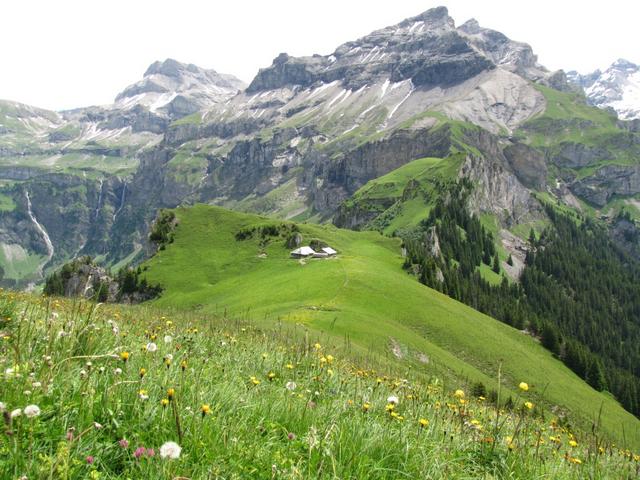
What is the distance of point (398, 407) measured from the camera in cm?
814

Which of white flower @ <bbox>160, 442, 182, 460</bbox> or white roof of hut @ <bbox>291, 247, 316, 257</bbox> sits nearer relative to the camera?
white flower @ <bbox>160, 442, 182, 460</bbox>

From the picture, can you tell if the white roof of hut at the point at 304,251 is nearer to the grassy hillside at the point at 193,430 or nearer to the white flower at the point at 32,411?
the grassy hillside at the point at 193,430

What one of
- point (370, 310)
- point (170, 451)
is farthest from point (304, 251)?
point (170, 451)

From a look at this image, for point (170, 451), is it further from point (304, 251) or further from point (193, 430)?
point (304, 251)

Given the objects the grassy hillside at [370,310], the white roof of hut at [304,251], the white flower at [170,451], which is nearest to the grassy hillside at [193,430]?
the white flower at [170,451]

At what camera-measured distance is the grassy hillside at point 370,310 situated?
175ft

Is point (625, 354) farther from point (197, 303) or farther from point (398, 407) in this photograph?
point (398, 407)

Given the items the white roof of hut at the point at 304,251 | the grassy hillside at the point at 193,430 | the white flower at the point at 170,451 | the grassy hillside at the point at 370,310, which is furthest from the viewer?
the white roof of hut at the point at 304,251

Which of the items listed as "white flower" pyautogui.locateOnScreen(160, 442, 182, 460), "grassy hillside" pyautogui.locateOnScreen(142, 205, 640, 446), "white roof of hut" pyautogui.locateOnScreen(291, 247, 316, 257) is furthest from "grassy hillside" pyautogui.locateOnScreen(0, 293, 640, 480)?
"white roof of hut" pyautogui.locateOnScreen(291, 247, 316, 257)

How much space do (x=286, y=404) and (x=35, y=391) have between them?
309 cm

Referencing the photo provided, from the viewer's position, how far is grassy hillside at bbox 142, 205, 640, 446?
175 ft

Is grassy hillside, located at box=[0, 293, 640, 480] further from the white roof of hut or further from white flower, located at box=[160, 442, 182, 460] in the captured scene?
the white roof of hut

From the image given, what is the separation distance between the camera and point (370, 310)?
66.9 meters

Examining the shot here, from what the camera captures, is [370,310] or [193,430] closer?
[193,430]
